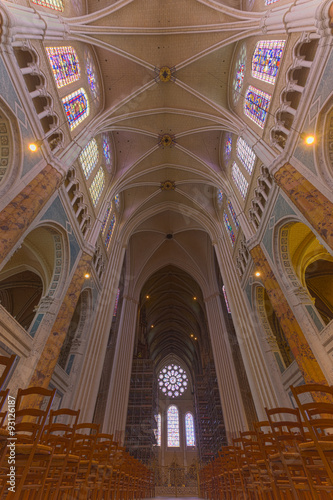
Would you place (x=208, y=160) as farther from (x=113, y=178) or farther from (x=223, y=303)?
(x=223, y=303)

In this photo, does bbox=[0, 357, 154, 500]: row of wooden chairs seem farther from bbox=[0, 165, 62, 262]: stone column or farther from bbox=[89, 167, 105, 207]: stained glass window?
bbox=[89, 167, 105, 207]: stained glass window

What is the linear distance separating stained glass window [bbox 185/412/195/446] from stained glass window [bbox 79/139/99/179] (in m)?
32.8

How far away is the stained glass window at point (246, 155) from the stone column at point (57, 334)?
393 inches

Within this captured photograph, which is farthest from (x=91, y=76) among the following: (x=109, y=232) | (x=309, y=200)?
(x=309, y=200)

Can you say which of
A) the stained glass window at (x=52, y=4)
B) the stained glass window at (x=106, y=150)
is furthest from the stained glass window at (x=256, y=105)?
the stained glass window at (x=52, y=4)

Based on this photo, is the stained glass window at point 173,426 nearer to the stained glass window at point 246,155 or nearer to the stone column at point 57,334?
the stone column at point 57,334

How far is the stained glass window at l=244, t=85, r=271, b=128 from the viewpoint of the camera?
1226 cm

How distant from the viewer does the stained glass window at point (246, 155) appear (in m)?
14.5

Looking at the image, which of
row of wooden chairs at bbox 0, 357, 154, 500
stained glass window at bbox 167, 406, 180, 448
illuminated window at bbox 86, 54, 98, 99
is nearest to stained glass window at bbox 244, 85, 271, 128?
illuminated window at bbox 86, 54, 98, 99

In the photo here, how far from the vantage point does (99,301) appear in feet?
51.3

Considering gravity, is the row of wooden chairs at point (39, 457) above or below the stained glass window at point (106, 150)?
below

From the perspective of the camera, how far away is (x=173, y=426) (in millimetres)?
33844

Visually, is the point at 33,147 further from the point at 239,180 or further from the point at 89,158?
the point at 239,180

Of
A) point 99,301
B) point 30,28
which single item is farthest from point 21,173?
point 99,301
